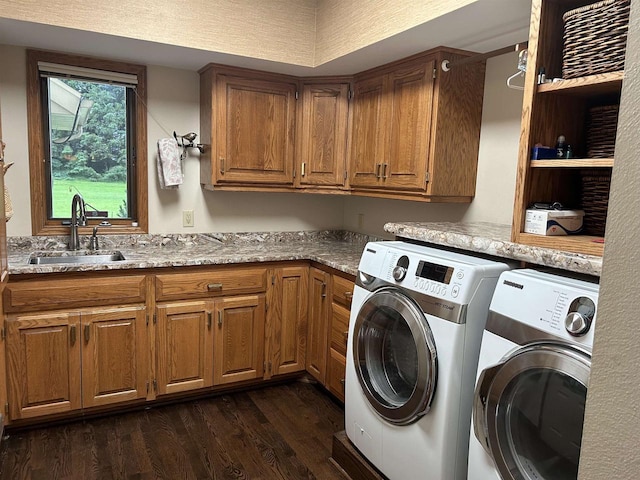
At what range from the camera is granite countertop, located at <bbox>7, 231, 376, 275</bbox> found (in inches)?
100

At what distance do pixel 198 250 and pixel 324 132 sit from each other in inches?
44.6

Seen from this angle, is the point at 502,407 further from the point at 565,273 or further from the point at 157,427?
the point at 157,427

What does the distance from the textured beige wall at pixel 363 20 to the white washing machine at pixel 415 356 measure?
1.01 metres

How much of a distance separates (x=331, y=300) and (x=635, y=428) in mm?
2340

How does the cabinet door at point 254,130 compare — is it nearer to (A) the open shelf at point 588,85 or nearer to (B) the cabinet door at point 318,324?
(B) the cabinet door at point 318,324

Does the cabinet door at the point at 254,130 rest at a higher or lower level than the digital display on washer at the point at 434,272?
higher

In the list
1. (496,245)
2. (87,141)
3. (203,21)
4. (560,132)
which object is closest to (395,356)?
(496,245)

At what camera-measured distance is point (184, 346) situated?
2744mm

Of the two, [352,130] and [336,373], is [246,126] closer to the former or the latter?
[352,130]

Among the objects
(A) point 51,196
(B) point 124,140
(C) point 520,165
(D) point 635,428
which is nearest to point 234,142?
(B) point 124,140

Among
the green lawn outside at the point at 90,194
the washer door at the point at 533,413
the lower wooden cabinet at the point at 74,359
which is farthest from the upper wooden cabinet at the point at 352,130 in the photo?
the washer door at the point at 533,413

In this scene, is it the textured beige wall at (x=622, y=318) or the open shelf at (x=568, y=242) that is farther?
the open shelf at (x=568, y=242)

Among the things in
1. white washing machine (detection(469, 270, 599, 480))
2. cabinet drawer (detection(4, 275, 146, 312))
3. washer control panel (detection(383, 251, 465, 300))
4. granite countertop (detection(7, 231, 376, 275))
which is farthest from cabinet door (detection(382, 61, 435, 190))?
cabinet drawer (detection(4, 275, 146, 312))

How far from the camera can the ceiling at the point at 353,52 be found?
6.60 feet
